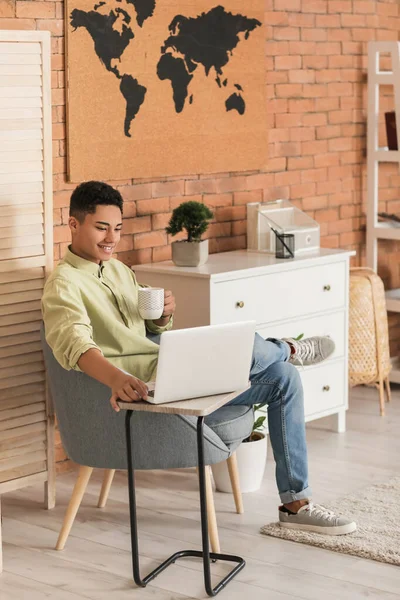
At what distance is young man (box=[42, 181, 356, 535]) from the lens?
3250 mm

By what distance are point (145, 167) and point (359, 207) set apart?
64.7 inches

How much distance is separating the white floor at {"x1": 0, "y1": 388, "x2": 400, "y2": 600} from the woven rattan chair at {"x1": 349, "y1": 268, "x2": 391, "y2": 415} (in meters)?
0.72

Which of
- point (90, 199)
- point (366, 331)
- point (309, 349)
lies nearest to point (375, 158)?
point (366, 331)

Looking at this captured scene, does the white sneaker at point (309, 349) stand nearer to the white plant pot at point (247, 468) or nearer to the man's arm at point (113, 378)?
the white plant pot at point (247, 468)

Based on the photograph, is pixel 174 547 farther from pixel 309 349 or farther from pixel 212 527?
pixel 309 349

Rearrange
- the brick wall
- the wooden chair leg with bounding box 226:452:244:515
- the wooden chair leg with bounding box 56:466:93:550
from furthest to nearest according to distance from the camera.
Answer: the brick wall → the wooden chair leg with bounding box 226:452:244:515 → the wooden chair leg with bounding box 56:466:93:550

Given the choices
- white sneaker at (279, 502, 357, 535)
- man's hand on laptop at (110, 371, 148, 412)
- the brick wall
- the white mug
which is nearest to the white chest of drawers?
the brick wall

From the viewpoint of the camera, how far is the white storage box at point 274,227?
4535 millimetres

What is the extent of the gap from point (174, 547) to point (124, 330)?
2.34 ft

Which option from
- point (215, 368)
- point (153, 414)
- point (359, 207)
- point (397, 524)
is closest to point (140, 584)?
point (153, 414)

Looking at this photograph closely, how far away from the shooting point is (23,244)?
11.6 ft

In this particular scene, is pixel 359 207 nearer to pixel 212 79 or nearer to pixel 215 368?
pixel 212 79

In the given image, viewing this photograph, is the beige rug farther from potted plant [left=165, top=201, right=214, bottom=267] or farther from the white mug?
potted plant [left=165, top=201, right=214, bottom=267]

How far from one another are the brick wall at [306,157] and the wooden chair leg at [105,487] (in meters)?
0.87
